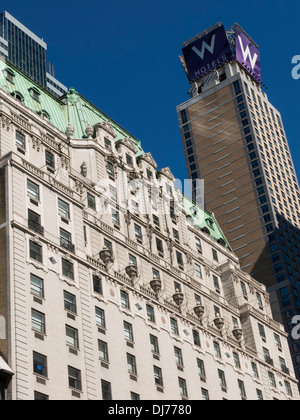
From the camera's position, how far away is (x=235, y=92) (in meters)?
190

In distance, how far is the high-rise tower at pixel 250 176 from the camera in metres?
158

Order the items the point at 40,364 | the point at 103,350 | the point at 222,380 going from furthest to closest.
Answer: the point at 222,380, the point at 103,350, the point at 40,364

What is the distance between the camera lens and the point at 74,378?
60312 millimetres

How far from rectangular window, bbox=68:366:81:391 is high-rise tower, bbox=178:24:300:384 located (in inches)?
3624

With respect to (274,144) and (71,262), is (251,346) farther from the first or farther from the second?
(274,144)

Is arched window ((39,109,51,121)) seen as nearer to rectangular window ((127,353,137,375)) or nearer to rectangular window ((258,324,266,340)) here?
rectangular window ((127,353,137,375))

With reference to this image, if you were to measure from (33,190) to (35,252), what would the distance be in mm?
6925

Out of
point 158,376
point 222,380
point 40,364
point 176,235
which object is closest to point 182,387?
point 158,376

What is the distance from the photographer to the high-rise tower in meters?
158

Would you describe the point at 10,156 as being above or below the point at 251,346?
above

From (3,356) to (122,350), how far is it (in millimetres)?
15152

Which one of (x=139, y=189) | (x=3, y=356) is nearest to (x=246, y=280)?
(x=139, y=189)

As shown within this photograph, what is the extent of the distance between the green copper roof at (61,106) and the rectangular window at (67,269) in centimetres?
2229

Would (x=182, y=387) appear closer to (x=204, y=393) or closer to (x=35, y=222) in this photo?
(x=204, y=393)
